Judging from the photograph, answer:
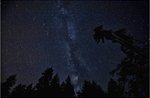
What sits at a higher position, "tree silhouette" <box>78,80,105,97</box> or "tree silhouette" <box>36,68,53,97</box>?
"tree silhouette" <box>36,68,53,97</box>

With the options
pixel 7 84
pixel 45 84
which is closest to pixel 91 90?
pixel 45 84

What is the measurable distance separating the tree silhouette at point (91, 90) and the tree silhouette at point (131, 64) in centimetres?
229

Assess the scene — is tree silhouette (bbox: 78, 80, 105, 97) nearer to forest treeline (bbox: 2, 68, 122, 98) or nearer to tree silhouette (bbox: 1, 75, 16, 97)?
forest treeline (bbox: 2, 68, 122, 98)

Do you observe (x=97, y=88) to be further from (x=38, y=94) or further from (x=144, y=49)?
(x=144, y=49)

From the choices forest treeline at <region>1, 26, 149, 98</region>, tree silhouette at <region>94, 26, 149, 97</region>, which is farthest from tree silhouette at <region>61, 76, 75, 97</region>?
tree silhouette at <region>94, 26, 149, 97</region>

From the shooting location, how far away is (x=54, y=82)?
22594mm

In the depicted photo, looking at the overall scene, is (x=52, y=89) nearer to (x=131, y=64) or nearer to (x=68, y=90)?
(x=68, y=90)

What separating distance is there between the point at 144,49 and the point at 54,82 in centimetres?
1101

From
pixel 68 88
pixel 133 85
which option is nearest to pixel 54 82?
pixel 68 88

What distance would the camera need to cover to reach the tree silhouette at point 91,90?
2005cm

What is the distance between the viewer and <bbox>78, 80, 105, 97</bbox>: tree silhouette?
20.1 meters

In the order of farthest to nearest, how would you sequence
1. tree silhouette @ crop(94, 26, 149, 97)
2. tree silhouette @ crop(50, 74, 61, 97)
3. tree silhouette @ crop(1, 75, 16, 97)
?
tree silhouette @ crop(1, 75, 16, 97) → tree silhouette @ crop(50, 74, 61, 97) → tree silhouette @ crop(94, 26, 149, 97)

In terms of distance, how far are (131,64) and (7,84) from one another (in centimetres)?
1317

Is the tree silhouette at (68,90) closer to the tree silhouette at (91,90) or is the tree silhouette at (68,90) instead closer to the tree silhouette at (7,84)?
the tree silhouette at (91,90)
